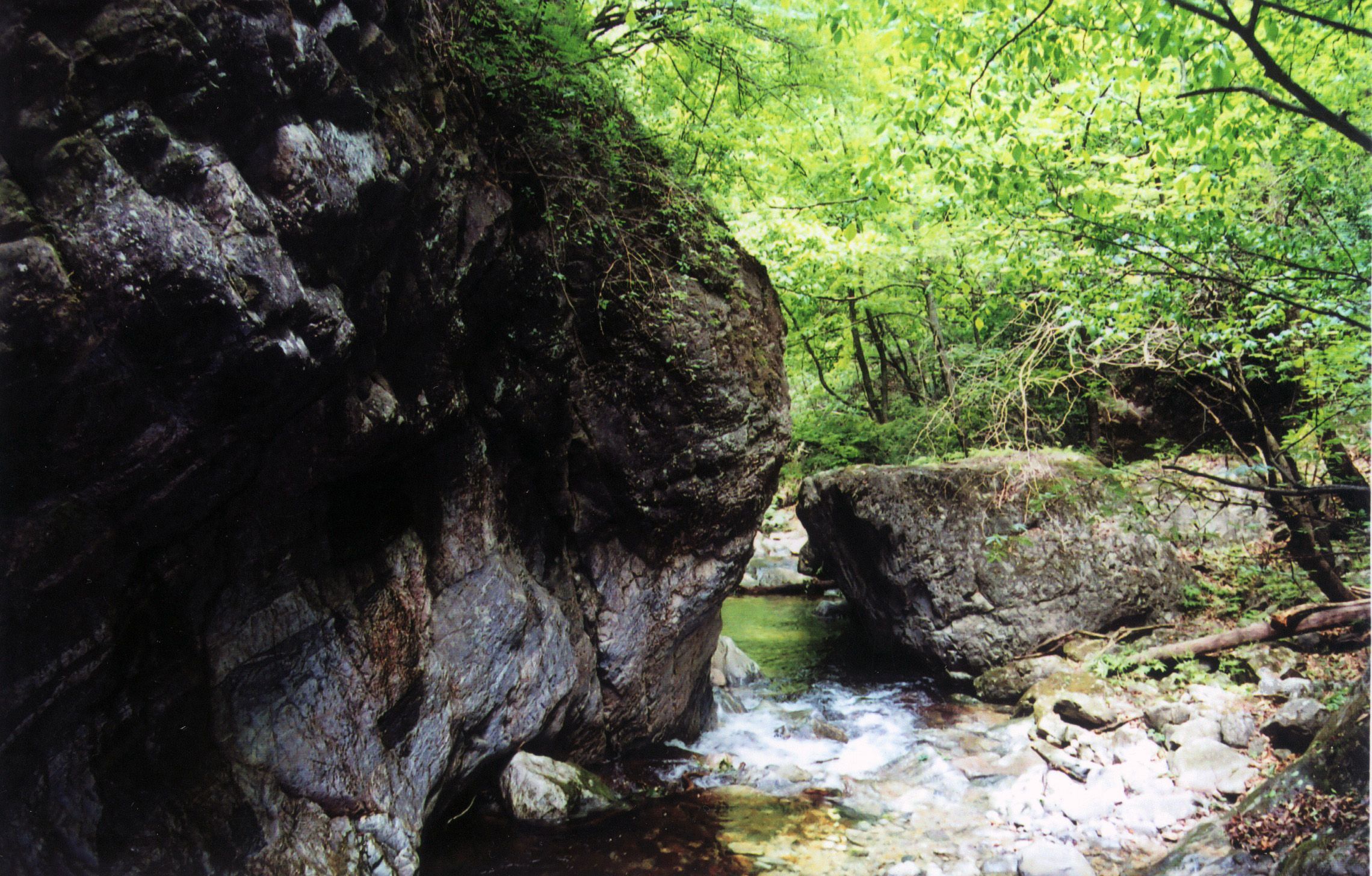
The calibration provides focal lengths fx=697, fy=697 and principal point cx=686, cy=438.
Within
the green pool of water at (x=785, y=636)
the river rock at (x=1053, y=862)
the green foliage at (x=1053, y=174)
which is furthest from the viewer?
the green pool of water at (x=785, y=636)

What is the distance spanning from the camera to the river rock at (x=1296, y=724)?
5.76 m

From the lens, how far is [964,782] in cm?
674

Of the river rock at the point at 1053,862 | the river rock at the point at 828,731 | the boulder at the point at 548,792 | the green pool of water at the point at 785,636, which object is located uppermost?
the boulder at the point at 548,792

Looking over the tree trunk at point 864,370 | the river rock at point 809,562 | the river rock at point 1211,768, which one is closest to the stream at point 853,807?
the river rock at point 1211,768

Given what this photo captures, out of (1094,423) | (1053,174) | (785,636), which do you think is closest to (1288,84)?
(1053,174)

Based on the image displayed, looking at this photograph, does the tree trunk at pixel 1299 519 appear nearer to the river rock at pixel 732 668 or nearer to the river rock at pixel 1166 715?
the river rock at pixel 1166 715

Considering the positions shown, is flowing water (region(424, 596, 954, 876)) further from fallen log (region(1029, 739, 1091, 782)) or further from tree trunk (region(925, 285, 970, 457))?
tree trunk (region(925, 285, 970, 457))

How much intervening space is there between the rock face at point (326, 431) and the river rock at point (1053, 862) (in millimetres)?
3423

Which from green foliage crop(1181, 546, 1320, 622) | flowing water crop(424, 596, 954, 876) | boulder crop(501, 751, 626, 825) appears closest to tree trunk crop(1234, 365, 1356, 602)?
green foliage crop(1181, 546, 1320, 622)

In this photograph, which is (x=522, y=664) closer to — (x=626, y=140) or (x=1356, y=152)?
(x=626, y=140)

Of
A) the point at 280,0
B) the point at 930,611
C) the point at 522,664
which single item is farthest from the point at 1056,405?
the point at 280,0

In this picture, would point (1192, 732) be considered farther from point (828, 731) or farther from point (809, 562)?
point (809, 562)

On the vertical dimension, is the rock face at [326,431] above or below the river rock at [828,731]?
above

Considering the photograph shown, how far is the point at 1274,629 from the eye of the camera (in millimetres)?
7438
